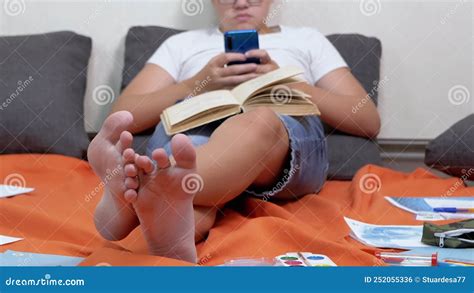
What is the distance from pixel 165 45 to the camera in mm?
1670

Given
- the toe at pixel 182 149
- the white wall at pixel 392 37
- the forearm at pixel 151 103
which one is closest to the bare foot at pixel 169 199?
the toe at pixel 182 149

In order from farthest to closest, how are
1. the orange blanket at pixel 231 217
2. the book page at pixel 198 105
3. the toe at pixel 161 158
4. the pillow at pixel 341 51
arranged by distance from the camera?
the pillow at pixel 341 51 → the book page at pixel 198 105 → the orange blanket at pixel 231 217 → the toe at pixel 161 158

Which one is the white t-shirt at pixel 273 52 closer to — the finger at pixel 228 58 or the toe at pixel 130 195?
the finger at pixel 228 58

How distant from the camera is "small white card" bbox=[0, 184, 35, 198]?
4.16 feet

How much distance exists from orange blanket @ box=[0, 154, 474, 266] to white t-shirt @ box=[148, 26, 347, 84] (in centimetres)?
28

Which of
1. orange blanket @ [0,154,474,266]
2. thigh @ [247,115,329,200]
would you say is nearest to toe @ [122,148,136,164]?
orange blanket @ [0,154,474,266]

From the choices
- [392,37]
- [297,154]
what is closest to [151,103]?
[297,154]

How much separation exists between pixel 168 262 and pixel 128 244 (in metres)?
0.18

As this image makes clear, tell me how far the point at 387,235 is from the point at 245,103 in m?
0.33

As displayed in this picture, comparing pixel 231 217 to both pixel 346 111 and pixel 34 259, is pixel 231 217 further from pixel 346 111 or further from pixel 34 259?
pixel 346 111

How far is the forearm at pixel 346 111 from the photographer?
1.45m

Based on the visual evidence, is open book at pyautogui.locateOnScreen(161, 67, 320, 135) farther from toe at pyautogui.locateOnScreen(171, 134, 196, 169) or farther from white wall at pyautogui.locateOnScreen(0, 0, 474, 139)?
white wall at pyautogui.locateOnScreen(0, 0, 474, 139)

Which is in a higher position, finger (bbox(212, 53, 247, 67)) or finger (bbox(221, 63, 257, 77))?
finger (bbox(212, 53, 247, 67))

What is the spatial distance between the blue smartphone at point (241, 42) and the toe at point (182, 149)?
0.55 meters
